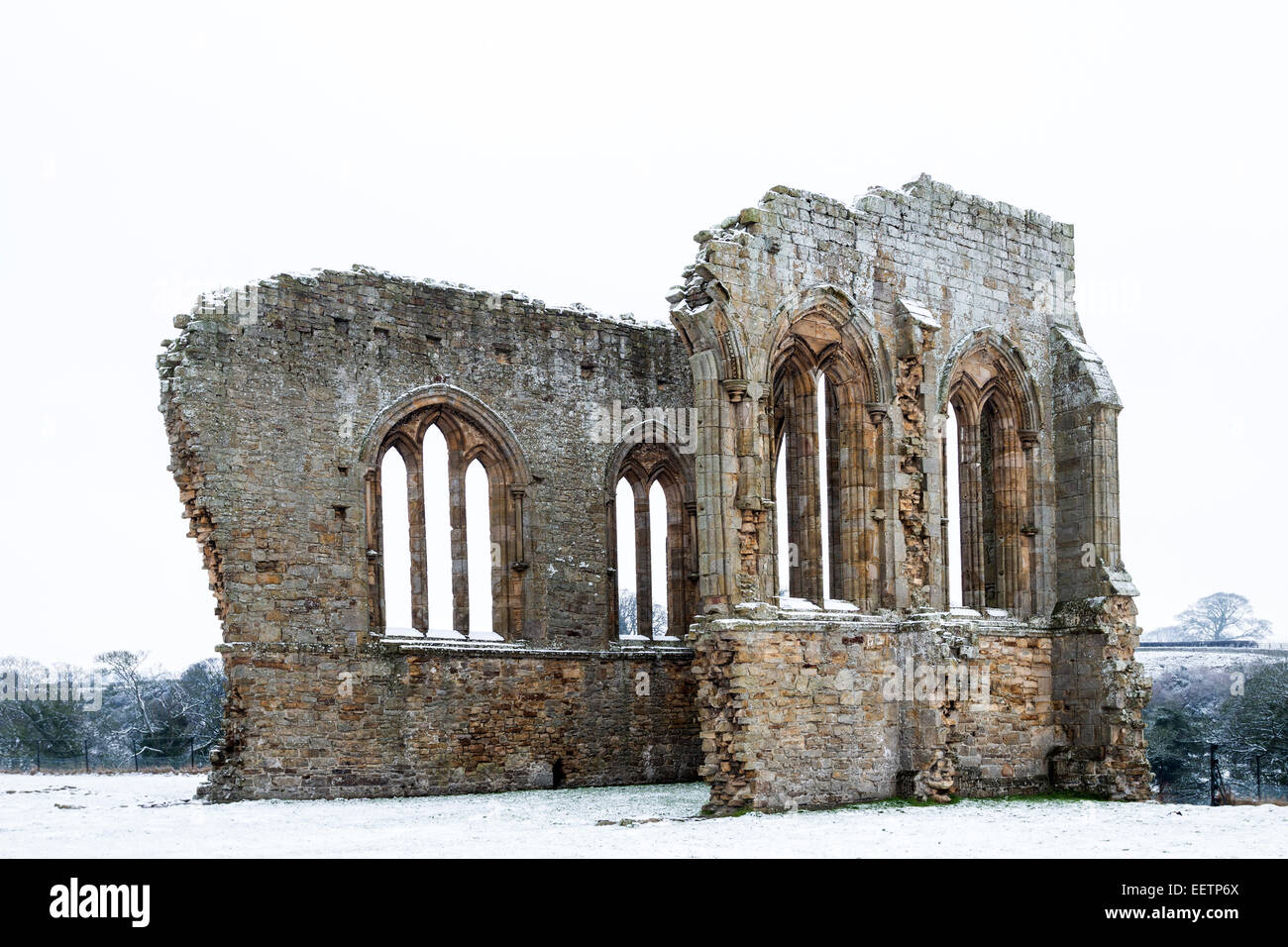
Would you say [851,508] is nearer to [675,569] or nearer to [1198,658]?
[675,569]

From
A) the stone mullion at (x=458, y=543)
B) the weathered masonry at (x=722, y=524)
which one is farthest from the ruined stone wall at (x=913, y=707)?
the stone mullion at (x=458, y=543)

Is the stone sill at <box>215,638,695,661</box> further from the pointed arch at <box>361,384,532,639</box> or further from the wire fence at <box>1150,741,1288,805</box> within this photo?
the wire fence at <box>1150,741,1288,805</box>

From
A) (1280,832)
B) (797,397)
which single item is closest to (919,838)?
(1280,832)

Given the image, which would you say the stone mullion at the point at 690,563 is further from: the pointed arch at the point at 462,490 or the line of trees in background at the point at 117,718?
the line of trees in background at the point at 117,718

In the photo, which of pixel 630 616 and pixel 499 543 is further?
pixel 630 616

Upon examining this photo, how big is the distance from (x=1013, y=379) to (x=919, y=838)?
7.66 meters

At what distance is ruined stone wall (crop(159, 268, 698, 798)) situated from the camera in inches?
693

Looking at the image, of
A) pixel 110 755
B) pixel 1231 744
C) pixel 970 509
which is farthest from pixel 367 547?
pixel 110 755

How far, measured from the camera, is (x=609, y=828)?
14.0m

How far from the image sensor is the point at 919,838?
12.9 meters

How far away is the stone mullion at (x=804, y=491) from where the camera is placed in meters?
17.2

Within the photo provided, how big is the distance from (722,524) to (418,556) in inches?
197

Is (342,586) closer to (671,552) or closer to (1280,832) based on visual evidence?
(671,552)

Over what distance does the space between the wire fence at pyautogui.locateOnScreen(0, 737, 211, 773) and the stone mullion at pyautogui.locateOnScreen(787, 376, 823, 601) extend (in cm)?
2029
